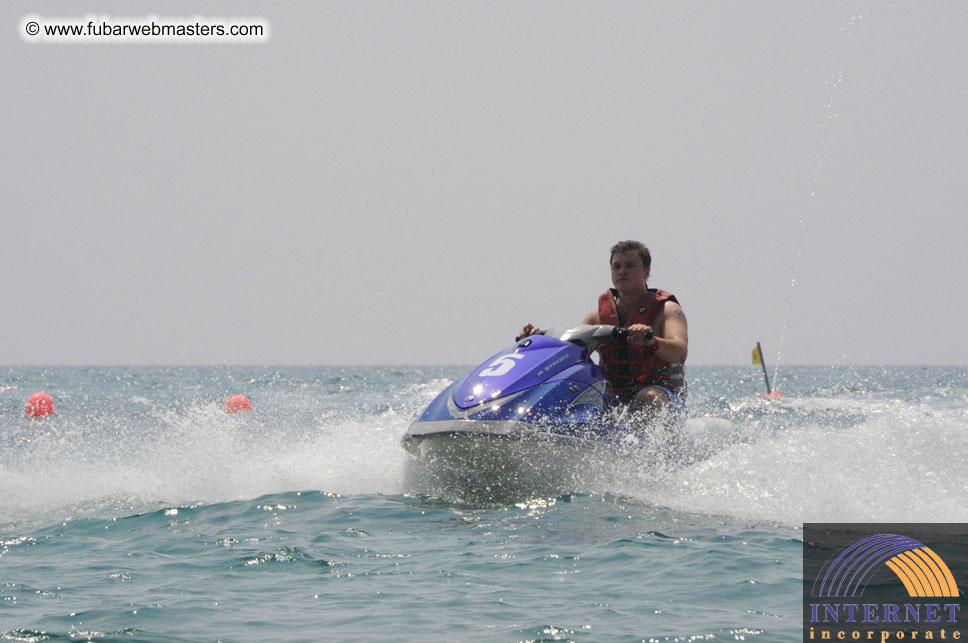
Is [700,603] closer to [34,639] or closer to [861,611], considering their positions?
[861,611]

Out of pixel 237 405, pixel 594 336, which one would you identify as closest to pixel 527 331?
pixel 594 336

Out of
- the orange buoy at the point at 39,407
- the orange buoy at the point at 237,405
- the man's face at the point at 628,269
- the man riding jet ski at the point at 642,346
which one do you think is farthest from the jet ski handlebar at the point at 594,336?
the orange buoy at the point at 39,407

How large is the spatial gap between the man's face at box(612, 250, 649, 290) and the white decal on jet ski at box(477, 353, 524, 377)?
3.32 feet

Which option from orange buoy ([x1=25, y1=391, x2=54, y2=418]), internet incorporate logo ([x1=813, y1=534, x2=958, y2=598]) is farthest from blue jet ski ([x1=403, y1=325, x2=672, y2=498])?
orange buoy ([x1=25, y1=391, x2=54, y2=418])

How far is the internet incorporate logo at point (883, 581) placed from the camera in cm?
333

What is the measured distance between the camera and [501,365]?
594 cm

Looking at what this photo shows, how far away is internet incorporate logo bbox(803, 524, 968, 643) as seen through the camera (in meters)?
3.33

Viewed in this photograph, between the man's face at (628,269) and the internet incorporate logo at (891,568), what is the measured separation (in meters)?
2.48

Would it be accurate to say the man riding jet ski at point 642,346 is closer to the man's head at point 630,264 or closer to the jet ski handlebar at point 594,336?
the man's head at point 630,264

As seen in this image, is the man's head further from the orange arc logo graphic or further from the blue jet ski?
the orange arc logo graphic

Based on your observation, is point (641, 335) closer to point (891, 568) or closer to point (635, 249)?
point (635, 249)

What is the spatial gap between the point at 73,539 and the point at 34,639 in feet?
5.87

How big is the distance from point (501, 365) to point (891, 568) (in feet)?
8.52

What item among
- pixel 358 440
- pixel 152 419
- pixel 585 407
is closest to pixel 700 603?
pixel 585 407
